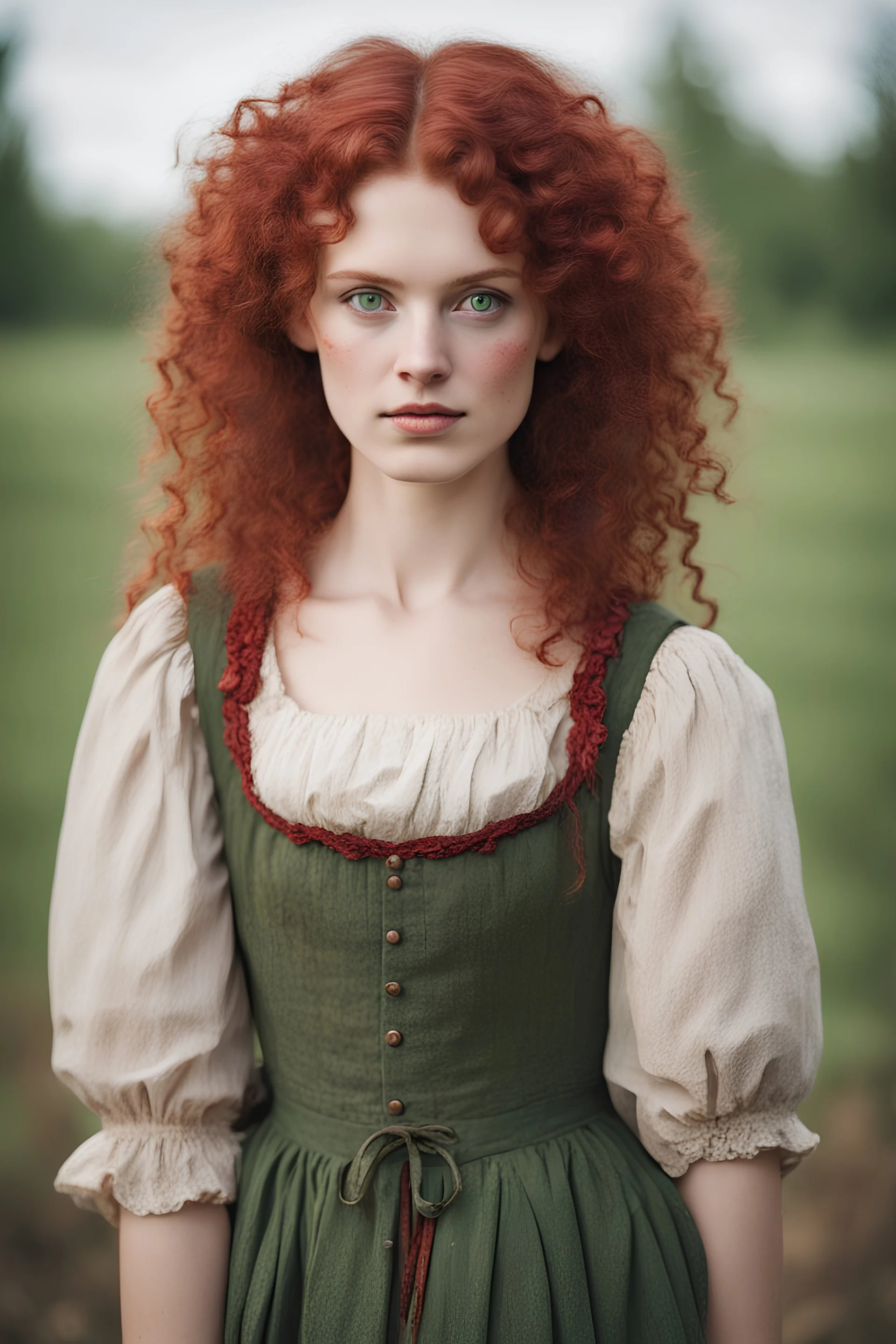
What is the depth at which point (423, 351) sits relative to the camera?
950 millimetres

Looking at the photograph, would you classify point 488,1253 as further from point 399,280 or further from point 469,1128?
point 399,280

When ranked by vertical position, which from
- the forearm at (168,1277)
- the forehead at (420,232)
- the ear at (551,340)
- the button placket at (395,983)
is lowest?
the forearm at (168,1277)

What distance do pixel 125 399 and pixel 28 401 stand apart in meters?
0.18

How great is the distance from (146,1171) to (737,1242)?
0.48m

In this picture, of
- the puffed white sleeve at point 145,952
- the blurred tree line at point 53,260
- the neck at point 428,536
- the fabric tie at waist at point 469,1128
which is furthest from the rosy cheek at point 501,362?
the blurred tree line at point 53,260

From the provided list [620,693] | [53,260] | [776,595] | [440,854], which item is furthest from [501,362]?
[776,595]

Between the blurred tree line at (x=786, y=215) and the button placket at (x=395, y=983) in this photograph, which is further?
the blurred tree line at (x=786, y=215)

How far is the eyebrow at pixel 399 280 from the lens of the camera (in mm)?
962

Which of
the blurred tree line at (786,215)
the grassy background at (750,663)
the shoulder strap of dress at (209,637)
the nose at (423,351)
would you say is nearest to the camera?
the nose at (423,351)

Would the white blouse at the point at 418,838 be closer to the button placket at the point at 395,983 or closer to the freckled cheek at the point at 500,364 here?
the button placket at the point at 395,983

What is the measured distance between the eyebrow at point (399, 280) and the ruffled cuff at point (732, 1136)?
673mm

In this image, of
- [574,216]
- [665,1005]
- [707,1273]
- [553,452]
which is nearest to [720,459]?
[553,452]

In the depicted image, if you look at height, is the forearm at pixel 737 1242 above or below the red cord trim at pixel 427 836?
below

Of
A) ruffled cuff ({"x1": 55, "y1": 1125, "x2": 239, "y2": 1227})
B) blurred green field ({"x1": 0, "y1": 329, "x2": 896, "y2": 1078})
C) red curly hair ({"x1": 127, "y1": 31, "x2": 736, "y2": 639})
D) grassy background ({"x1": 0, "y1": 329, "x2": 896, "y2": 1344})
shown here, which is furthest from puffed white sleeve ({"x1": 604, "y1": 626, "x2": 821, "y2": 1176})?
blurred green field ({"x1": 0, "y1": 329, "x2": 896, "y2": 1078})
